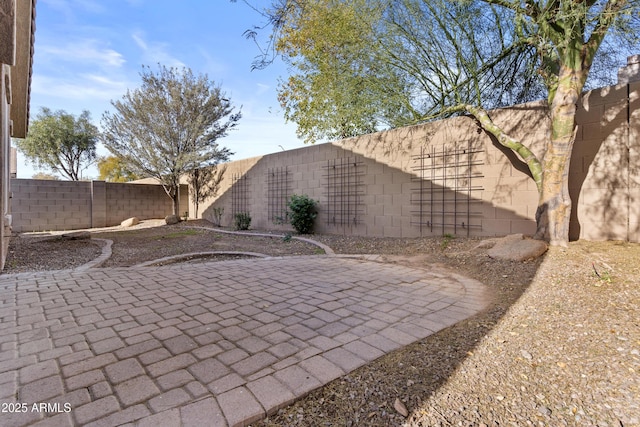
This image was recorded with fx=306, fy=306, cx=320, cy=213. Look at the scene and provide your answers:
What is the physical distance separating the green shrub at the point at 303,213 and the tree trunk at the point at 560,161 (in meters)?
5.06

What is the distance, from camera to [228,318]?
2.43m

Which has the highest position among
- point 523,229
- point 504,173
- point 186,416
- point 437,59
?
point 437,59

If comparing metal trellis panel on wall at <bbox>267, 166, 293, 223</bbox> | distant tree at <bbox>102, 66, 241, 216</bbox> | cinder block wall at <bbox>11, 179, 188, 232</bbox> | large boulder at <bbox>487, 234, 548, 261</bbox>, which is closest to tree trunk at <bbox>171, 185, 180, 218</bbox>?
cinder block wall at <bbox>11, 179, 188, 232</bbox>

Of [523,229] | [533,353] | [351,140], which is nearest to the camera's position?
[533,353]

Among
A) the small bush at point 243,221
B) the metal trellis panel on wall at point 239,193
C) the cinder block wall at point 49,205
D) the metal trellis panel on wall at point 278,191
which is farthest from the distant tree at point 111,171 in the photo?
the metal trellis panel on wall at point 278,191

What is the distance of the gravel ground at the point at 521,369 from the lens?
52.9 inches

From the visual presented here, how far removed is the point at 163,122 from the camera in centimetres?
1120

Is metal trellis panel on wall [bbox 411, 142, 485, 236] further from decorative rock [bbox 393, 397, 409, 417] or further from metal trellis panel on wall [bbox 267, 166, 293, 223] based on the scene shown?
decorative rock [bbox 393, 397, 409, 417]

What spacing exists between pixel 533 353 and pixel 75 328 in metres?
3.08

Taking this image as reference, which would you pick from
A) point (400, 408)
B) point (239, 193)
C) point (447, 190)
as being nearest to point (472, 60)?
point (447, 190)

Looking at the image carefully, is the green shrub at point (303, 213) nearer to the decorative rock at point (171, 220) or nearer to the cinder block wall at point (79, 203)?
the decorative rock at point (171, 220)

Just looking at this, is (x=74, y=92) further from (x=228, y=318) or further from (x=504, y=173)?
(x=504, y=173)

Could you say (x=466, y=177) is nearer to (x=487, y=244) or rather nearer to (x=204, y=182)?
(x=487, y=244)

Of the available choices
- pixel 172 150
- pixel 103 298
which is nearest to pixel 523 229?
pixel 103 298
